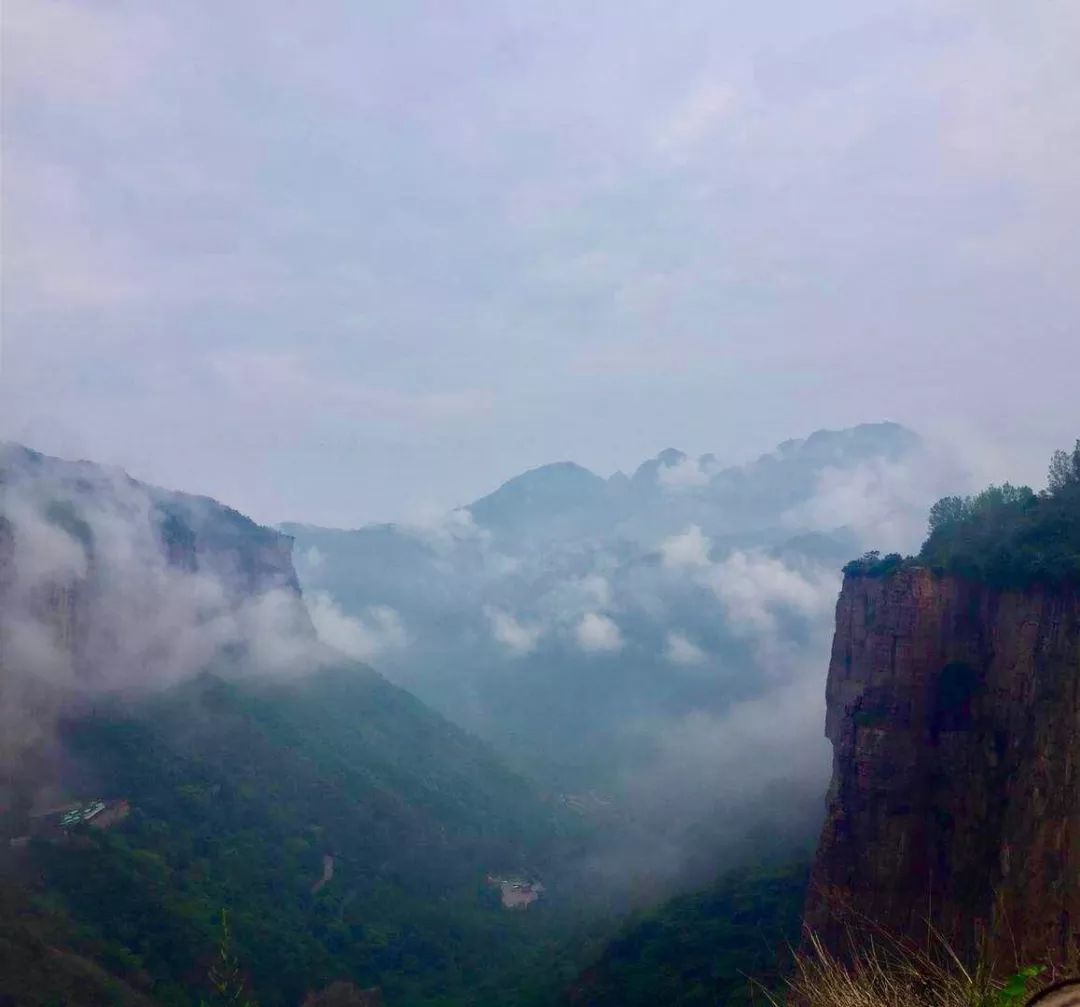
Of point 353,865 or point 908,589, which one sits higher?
point 908,589

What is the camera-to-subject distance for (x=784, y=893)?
156 ft

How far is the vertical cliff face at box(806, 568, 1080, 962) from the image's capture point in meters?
26.1

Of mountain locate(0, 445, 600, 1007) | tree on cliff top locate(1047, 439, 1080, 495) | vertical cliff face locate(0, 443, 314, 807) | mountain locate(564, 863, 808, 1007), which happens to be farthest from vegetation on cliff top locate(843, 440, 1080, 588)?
vertical cliff face locate(0, 443, 314, 807)

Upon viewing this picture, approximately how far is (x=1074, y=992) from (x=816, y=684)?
5299 inches

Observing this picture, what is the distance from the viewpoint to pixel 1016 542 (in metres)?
30.7

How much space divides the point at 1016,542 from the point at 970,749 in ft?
24.7

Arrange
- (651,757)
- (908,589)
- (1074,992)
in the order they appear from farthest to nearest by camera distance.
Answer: (651,757) < (908,589) < (1074,992)

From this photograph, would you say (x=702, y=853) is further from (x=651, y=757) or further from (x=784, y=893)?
(x=651, y=757)

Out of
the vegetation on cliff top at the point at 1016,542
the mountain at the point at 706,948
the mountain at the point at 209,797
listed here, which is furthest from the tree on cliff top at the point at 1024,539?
the mountain at the point at 209,797

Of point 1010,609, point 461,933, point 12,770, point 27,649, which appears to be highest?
point 27,649

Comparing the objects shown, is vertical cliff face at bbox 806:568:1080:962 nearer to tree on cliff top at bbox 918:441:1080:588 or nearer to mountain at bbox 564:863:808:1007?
tree on cliff top at bbox 918:441:1080:588

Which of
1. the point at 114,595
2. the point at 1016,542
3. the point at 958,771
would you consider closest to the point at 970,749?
the point at 958,771

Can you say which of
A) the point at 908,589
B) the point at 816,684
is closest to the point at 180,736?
the point at 908,589

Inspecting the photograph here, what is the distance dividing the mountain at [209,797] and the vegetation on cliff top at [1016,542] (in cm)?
4012
